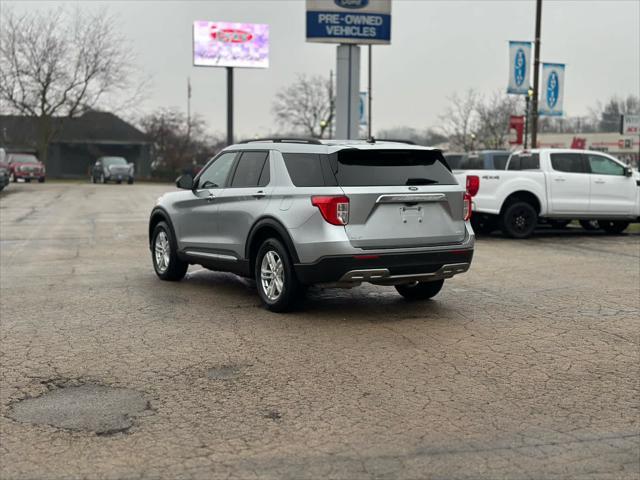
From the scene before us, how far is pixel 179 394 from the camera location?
17.8 feet

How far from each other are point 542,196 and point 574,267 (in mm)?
4853

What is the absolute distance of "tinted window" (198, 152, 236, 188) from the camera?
952 centimetres

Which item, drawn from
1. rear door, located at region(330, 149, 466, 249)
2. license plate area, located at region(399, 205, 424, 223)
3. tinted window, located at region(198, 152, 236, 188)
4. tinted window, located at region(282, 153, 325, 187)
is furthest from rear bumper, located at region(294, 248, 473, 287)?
tinted window, located at region(198, 152, 236, 188)

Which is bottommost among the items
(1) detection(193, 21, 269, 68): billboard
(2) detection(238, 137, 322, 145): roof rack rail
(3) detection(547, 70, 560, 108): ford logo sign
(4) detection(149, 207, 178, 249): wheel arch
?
(4) detection(149, 207, 178, 249): wheel arch

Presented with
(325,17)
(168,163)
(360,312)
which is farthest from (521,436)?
(168,163)

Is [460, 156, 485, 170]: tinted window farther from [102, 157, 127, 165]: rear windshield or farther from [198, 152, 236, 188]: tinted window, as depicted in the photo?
[102, 157, 127, 165]: rear windshield

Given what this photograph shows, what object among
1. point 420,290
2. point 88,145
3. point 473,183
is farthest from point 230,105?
point 420,290

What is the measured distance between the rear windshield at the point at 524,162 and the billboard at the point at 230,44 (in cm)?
4286

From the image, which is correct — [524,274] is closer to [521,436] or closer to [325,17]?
[521,436]

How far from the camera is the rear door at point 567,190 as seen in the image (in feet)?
54.2

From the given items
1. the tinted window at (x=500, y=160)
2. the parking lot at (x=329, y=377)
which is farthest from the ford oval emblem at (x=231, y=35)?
the parking lot at (x=329, y=377)

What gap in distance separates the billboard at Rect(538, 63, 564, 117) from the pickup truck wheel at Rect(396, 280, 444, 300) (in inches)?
705

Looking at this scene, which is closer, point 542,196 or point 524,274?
point 524,274

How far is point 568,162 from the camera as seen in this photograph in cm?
1678
